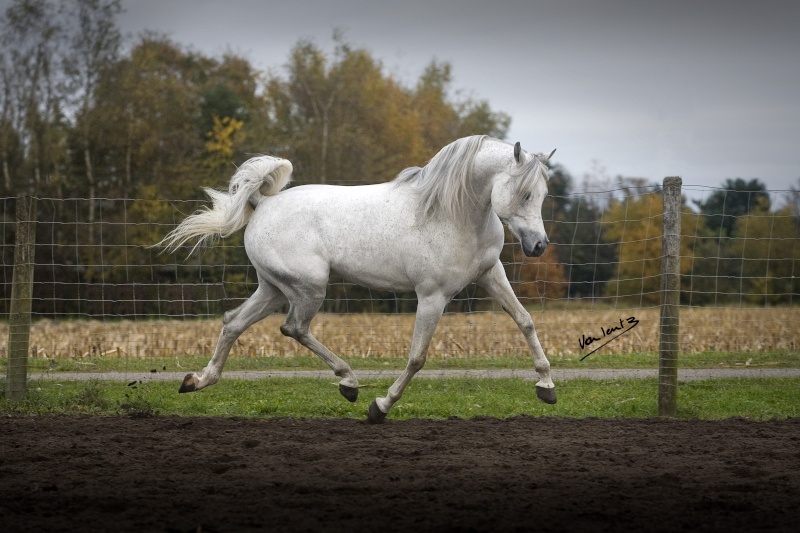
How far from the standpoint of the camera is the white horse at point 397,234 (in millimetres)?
7199

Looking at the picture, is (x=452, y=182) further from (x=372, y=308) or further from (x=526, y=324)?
(x=372, y=308)

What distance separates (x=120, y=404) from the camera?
8.73m

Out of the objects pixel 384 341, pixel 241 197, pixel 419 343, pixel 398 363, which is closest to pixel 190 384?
pixel 241 197

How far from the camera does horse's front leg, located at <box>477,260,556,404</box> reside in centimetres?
757

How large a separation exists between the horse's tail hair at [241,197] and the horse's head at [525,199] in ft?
6.75

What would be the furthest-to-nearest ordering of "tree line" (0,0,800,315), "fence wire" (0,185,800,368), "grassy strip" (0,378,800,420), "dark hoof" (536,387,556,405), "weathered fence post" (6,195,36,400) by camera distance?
"tree line" (0,0,800,315) < "fence wire" (0,185,800,368) < "weathered fence post" (6,195,36,400) < "grassy strip" (0,378,800,420) < "dark hoof" (536,387,556,405)

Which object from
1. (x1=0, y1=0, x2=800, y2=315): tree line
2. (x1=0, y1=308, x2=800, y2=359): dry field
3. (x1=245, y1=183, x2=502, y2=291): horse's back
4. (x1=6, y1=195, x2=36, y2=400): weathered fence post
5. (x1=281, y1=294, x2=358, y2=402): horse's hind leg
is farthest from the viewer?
(x1=0, y1=0, x2=800, y2=315): tree line

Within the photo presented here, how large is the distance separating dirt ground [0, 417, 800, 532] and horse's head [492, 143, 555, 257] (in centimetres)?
138

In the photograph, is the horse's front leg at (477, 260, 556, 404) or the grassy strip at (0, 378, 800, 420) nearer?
the horse's front leg at (477, 260, 556, 404)

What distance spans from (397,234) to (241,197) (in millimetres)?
1547

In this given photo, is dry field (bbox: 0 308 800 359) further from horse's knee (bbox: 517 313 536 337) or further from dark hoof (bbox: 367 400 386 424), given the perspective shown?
dark hoof (bbox: 367 400 386 424)

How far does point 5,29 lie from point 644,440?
84.2ft

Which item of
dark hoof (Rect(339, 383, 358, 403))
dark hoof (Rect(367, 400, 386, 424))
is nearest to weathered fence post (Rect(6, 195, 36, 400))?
dark hoof (Rect(339, 383, 358, 403))

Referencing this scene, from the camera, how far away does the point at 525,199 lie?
693 centimetres
